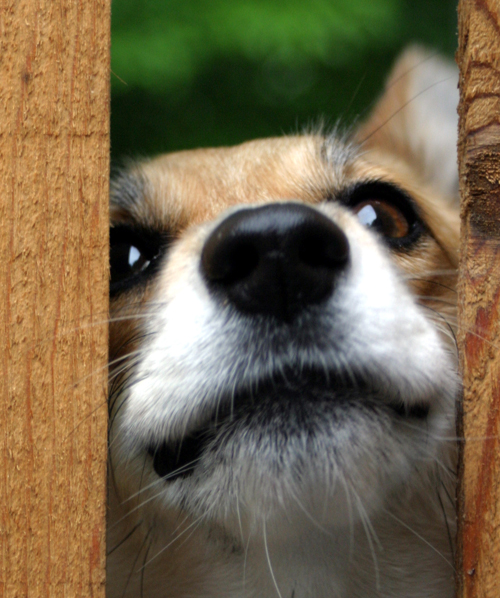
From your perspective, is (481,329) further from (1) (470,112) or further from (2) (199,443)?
(2) (199,443)

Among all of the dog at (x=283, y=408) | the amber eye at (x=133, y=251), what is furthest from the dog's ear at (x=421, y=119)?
the amber eye at (x=133, y=251)

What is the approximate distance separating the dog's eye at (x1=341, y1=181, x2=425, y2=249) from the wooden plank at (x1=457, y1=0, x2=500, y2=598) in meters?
0.74

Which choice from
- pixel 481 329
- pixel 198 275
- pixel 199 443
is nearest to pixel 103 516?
pixel 199 443

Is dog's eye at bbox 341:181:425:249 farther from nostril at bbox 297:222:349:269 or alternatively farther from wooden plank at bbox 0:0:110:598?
wooden plank at bbox 0:0:110:598

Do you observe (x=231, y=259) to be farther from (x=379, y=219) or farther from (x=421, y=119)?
(x=421, y=119)

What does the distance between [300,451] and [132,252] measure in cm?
105

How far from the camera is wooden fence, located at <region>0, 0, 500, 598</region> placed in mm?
1354

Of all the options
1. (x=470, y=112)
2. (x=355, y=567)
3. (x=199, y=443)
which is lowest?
(x=355, y=567)

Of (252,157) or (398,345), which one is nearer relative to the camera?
(398,345)

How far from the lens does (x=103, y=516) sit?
4.52 feet

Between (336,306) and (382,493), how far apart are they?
0.49m

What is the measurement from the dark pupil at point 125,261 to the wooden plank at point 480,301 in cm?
113

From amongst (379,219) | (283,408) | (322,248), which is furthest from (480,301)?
(379,219)

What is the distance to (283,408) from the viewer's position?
57.8 inches
